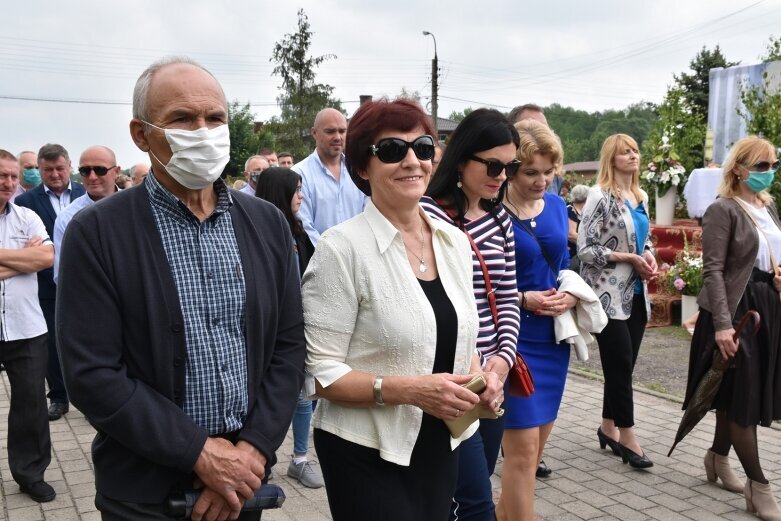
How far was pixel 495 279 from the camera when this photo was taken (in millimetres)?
3352

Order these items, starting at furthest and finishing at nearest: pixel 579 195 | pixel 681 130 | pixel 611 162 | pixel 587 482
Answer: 1. pixel 681 130
2. pixel 579 195
3. pixel 611 162
4. pixel 587 482

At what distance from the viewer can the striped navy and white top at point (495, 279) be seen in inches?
127

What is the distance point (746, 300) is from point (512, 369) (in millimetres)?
2060

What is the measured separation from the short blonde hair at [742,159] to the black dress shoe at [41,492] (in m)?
4.61

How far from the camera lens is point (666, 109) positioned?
13.7m

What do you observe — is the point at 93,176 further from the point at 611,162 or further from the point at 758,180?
the point at 758,180

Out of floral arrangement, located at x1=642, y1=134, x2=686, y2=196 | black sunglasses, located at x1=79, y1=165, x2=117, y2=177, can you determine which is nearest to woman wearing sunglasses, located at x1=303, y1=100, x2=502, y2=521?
black sunglasses, located at x1=79, y1=165, x2=117, y2=177

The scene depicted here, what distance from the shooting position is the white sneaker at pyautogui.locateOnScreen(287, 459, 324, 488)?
495 cm

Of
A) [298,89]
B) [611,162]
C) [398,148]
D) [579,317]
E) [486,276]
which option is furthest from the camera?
[298,89]

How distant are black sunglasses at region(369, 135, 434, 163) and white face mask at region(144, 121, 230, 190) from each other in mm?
582

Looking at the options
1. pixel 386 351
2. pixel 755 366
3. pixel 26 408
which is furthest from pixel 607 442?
pixel 26 408

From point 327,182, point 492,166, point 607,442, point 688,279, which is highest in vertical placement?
point 492,166

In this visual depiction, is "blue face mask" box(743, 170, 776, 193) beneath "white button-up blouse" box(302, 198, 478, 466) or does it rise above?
above

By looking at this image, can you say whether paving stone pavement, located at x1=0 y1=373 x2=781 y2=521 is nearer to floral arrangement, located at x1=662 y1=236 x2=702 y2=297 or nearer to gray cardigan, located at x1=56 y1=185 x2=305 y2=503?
gray cardigan, located at x1=56 y1=185 x2=305 y2=503
